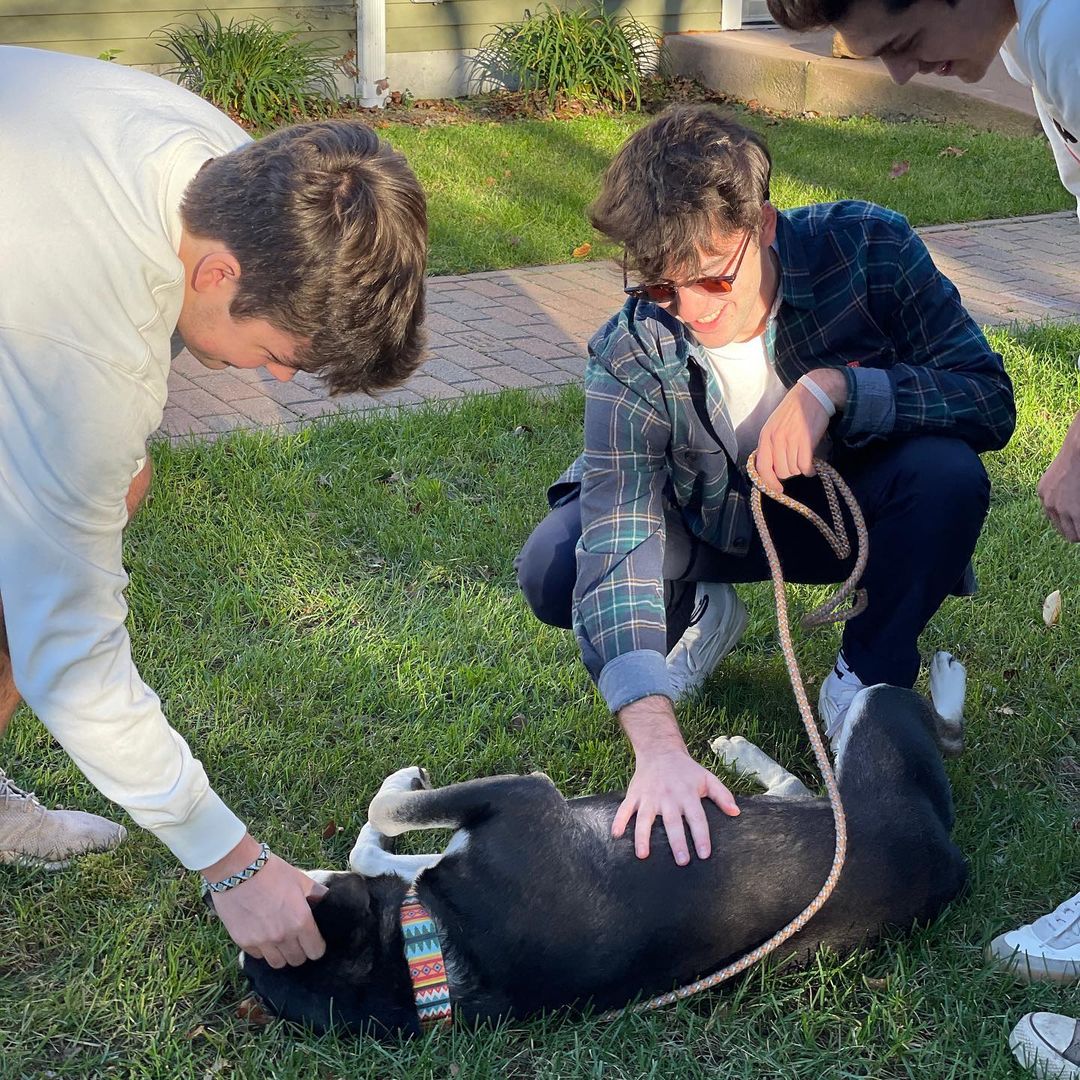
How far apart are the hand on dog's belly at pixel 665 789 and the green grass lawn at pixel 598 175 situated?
463cm

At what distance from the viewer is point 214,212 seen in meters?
1.98

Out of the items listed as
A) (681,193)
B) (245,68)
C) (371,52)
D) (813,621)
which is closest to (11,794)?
(813,621)

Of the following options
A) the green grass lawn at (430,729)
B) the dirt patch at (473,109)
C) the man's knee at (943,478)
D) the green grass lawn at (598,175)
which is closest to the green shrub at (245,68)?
the dirt patch at (473,109)

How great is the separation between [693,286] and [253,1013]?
1.72 meters

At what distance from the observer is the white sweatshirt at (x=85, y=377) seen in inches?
73.1

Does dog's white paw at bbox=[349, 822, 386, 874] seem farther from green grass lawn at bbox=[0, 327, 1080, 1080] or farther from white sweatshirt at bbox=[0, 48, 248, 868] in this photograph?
white sweatshirt at bbox=[0, 48, 248, 868]

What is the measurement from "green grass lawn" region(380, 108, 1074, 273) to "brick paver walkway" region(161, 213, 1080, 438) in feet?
0.85

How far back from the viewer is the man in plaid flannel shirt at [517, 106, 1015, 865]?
2785 millimetres

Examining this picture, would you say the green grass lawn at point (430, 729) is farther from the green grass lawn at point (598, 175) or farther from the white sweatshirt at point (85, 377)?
the green grass lawn at point (598, 175)

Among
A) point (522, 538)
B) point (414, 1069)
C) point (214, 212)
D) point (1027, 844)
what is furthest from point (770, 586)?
point (214, 212)

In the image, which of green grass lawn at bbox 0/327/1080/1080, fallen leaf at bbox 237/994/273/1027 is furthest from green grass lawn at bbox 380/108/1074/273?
fallen leaf at bbox 237/994/273/1027

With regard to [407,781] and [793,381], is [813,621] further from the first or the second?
[407,781]

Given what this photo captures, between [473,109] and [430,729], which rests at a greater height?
[473,109]

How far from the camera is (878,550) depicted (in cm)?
307
